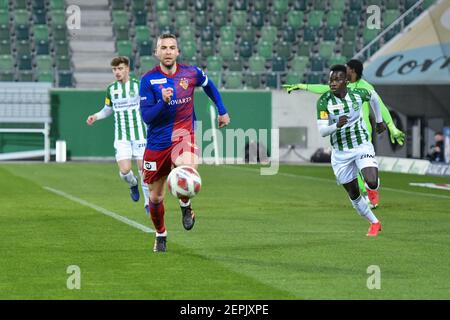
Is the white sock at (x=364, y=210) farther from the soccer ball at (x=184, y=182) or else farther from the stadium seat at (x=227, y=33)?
the stadium seat at (x=227, y=33)

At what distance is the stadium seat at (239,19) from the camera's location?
145 feet

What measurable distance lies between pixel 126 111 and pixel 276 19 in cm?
2645

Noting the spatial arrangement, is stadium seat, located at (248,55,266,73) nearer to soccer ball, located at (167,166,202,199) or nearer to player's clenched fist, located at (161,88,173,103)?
soccer ball, located at (167,166,202,199)

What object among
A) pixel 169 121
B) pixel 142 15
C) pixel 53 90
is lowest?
pixel 169 121

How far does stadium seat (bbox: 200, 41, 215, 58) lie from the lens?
42.8 m

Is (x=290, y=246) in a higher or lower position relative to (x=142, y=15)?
lower

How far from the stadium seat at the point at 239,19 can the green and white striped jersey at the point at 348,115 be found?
96.4 ft

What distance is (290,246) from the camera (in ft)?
43.0

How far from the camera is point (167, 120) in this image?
40.0ft

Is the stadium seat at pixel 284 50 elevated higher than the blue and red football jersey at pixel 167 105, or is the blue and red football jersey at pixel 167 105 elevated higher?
A: the stadium seat at pixel 284 50

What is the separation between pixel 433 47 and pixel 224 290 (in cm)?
2609

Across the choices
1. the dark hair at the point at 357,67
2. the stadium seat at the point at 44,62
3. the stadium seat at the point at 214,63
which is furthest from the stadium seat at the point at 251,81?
the dark hair at the point at 357,67
